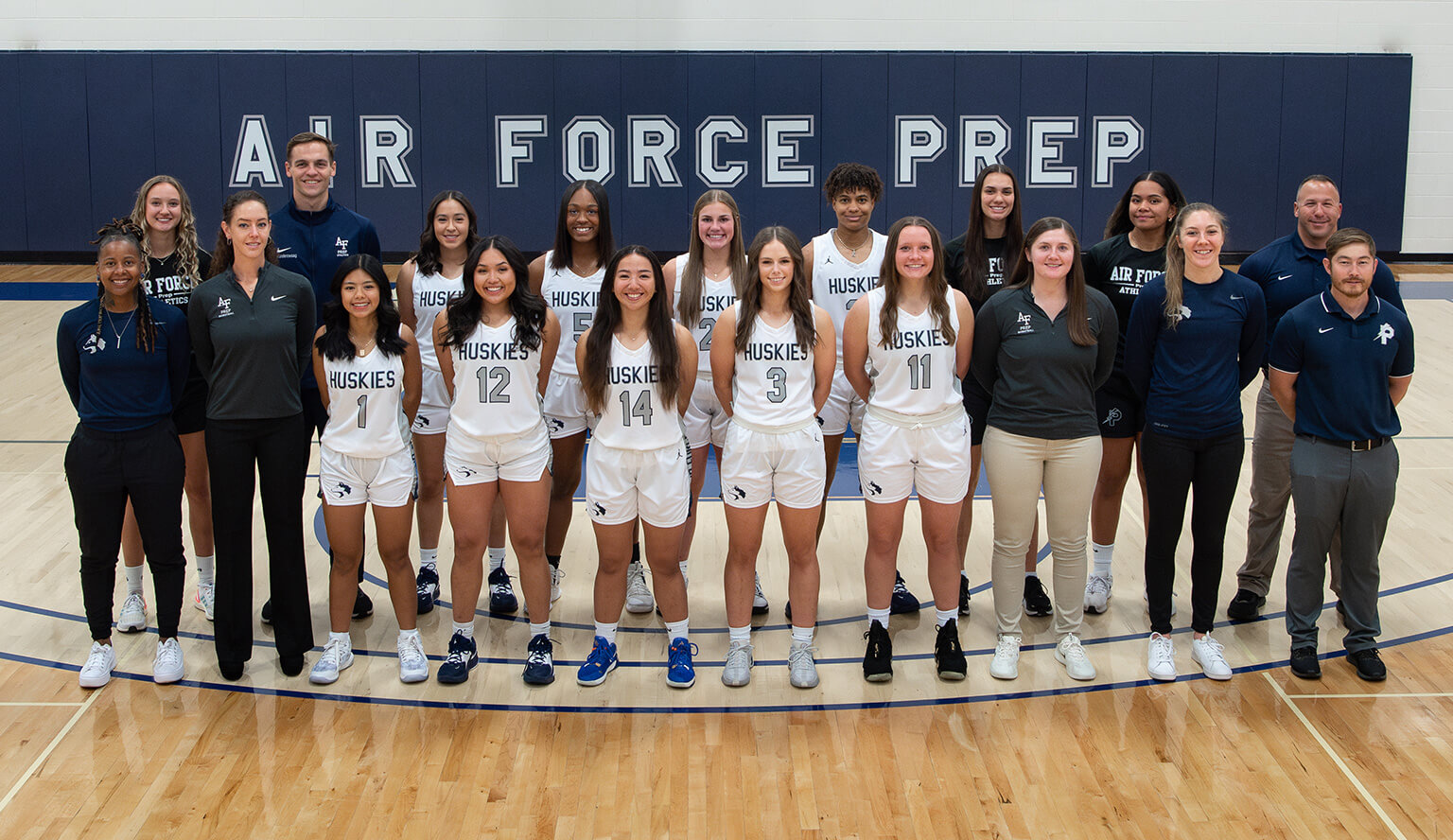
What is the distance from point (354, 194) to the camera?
1360 cm

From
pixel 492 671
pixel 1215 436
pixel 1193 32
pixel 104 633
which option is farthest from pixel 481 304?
pixel 1193 32

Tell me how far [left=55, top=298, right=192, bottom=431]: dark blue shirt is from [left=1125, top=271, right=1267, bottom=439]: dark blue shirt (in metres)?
3.50

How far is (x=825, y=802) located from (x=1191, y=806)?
1.09 metres

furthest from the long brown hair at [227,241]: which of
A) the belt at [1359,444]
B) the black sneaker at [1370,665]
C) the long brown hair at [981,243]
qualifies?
the black sneaker at [1370,665]

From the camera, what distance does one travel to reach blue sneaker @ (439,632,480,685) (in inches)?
181

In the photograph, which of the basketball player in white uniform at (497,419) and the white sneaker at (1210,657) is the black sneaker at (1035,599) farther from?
the basketball player in white uniform at (497,419)

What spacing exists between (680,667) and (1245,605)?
2.35m

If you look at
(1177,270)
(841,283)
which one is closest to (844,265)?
(841,283)

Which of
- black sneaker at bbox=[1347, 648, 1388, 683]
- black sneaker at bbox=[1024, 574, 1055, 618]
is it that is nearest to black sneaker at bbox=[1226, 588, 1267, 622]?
black sneaker at bbox=[1347, 648, 1388, 683]

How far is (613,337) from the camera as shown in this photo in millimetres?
4496

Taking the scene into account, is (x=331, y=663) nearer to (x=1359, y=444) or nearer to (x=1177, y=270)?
(x=1177, y=270)

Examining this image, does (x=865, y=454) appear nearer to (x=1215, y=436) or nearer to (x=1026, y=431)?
(x=1026, y=431)

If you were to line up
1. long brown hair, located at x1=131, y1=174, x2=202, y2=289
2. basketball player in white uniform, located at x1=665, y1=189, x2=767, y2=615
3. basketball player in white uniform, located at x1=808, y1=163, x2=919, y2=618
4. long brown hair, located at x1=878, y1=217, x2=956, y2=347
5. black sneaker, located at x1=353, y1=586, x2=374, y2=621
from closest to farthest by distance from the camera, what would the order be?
long brown hair, located at x1=878, y1=217, x2=956, y2=347, long brown hair, located at x1=131, y1=174, x2=202, y2=289, basketball player in white uniform, located at x1=665, y1=189, x2=767, y2=615, basketball player in white uniform, located at x1=808, y1=163, x2=919, y2=618, black sneaker, located at x1=353, y1=586, x2=374, y2=621

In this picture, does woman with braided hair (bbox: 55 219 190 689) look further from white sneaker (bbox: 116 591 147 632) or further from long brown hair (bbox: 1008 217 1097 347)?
long brown hair (bbox: 1008 217 1097 347)
